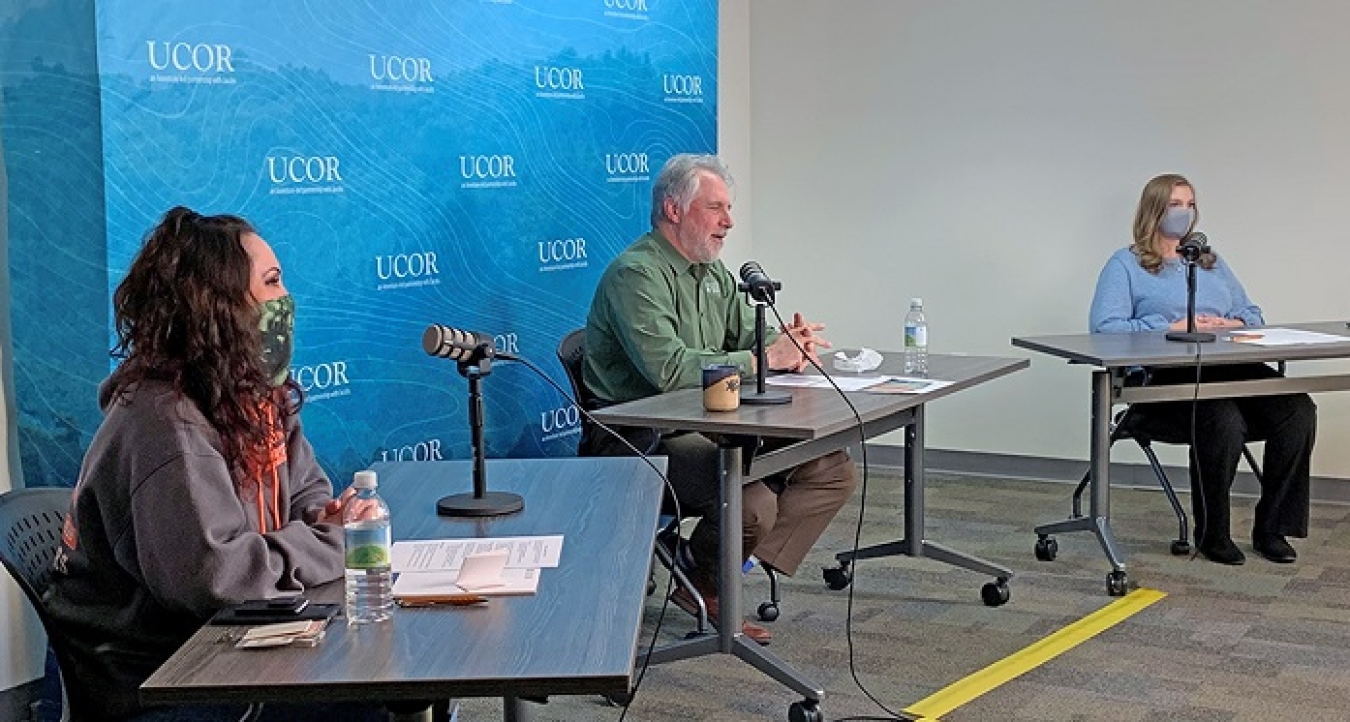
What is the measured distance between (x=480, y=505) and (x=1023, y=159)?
14.2ft

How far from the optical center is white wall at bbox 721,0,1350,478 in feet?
20.0

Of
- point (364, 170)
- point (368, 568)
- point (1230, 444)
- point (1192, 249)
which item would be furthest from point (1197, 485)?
point (368, 568)

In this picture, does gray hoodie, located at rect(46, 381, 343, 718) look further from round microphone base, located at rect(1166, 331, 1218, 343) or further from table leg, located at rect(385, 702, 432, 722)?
round microphone base, located at rect(1166, 331, 1218, 343)

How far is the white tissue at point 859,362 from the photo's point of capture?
440cm

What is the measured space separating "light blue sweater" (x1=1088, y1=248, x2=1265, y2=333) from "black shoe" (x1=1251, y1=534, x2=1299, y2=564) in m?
0.79

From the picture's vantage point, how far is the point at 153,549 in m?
2.21

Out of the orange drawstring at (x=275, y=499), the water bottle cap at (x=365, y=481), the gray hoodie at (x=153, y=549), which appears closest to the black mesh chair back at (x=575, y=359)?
the orange drawstring at (x=275, y=499)

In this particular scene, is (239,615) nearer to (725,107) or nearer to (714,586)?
(714,586)

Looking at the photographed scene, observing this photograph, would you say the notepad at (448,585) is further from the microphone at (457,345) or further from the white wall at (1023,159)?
the white wall at (1023,159)

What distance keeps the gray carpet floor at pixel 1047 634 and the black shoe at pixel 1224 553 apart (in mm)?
46

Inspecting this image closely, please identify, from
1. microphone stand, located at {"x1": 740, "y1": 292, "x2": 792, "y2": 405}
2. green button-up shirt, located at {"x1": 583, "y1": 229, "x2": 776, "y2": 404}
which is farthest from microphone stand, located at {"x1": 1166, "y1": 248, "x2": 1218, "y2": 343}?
microphone stand, located at {"x1": 740, "y1": 292, "x2": 792, "y2": 405}

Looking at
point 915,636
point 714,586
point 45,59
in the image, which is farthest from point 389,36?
point 915,636

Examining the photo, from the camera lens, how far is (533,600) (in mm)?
2195

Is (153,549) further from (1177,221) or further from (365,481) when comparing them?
(1177,221)
